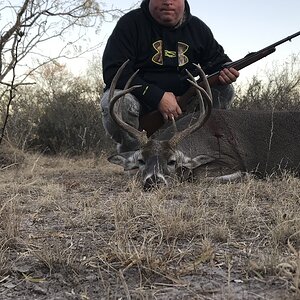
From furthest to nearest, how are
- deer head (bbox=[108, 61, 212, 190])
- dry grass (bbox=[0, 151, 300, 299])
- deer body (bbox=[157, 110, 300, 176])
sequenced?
deer body (bbox=[157, 110, 300, 176])
deer head (bbox=[108, 61, 212, 190])
dry grass (bbox=[0, 151, 300, 299])

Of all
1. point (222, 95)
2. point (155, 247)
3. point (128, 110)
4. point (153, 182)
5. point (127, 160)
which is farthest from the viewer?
point (222, 95)

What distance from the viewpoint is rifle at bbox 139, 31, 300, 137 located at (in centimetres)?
548

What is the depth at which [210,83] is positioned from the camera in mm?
5641

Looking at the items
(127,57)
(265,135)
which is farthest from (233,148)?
(127,57)

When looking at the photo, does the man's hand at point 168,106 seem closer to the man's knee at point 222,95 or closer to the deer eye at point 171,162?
the deer eye at point 171,162

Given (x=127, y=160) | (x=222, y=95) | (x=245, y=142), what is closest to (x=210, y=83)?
(x=222, y=95)

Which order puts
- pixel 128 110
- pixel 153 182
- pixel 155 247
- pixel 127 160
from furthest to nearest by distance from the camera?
pixel 128 110, pixel 127 160, pixel 153 182, pixel 155 247

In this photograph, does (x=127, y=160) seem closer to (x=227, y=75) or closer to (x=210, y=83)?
(x=210, y=83)

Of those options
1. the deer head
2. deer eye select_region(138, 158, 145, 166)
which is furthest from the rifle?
deer eye select_region(138, 158, 145, 166)

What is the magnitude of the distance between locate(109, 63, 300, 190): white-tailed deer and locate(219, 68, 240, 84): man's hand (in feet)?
1.22

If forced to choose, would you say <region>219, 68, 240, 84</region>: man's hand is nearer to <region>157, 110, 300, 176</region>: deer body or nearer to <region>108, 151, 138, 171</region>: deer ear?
<region>157, 110, 300, 176</region>: deer body

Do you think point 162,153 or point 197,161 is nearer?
point 162,153

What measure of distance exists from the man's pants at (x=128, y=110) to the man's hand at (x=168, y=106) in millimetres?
386

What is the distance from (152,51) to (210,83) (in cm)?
69
